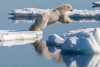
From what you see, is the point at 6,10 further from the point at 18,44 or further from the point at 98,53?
the point at 98,53

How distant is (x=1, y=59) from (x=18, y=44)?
1.92m

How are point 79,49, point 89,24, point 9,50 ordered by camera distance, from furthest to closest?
point 89,24 → point 9,50 → point 79,49

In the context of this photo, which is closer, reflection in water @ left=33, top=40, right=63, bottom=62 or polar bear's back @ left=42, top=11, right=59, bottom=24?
reflection in water @ left=33, top=40, right=63, bottom=62

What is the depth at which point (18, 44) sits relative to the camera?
36.4ft

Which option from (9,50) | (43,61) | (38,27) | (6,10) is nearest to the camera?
(43,61)

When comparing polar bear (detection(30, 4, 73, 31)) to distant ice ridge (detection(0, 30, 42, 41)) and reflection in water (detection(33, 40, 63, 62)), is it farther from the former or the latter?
reflection in water (detection(33, 40, 63, 62))

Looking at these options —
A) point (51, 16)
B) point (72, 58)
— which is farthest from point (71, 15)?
point (72, 58)

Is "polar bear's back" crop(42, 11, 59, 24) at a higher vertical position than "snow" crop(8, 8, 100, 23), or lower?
higher

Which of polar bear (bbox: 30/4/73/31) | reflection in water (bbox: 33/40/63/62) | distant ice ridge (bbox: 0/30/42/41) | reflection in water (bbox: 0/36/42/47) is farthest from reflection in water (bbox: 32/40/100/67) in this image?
polar bear (bbox: 30/4/73/31)

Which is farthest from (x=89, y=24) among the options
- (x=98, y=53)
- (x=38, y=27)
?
(x=98, y=53)

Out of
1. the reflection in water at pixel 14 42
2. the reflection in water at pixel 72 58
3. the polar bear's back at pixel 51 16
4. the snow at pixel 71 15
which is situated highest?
the reflection in water at pixel 72 58

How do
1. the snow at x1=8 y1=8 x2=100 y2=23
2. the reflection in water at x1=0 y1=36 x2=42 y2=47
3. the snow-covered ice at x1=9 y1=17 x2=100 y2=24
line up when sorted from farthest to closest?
the snow at x1=8 y1=8 x2=100 y2=23, the snow-covered ice at x1=9 y1=17 x2=100 y2=24, the reflection in water at x1=0 y1=36 x2=42 y2=47

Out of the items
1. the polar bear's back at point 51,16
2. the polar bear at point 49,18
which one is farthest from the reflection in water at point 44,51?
the polar bear's back at point 51,16

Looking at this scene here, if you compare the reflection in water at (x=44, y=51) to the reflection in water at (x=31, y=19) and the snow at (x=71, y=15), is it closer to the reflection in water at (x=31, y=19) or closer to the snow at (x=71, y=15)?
the reflection in water at (x=31, y=19)
